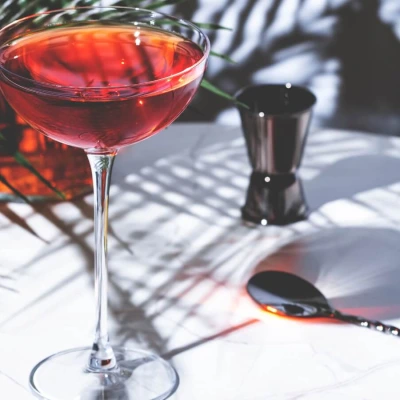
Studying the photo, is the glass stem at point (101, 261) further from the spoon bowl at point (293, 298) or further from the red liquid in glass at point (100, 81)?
the spoon bowl at point (293, 298)

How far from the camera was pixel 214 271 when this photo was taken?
1.04 m

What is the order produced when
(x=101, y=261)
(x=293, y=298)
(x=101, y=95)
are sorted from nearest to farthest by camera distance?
1. (x=101, y=95)
2. (x=101, y=261)
3. (x=293, y=298)

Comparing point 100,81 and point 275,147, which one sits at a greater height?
point 100,81

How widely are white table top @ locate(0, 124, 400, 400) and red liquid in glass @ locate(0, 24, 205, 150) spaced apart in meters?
0.24

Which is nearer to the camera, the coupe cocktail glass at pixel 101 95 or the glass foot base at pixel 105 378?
the coupe cocktail glass at pixel 101 95

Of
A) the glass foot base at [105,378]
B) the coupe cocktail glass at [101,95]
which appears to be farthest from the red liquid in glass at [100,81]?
the glass foot base at [105,378]

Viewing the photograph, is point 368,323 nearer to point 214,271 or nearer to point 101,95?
point 214,271

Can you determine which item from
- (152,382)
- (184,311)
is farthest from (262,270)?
(152,382)

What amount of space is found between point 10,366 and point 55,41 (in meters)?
0.32

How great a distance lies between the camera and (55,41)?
871mm

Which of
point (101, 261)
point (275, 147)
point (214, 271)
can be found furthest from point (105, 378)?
point (275, 147)

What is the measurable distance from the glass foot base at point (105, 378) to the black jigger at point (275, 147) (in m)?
0.33

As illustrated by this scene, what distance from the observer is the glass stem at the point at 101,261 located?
2.67 ft

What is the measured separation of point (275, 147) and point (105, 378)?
0.41 meters
